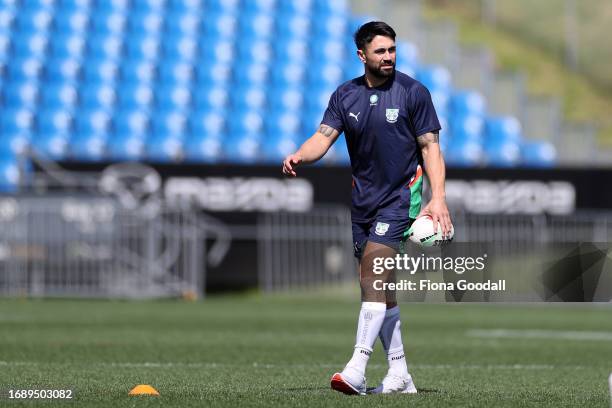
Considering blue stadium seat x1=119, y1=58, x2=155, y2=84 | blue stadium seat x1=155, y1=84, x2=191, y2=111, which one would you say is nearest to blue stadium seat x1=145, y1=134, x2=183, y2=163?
blue stadium seat x1=155, y1=84, x2=191, y2=111

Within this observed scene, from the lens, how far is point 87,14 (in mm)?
28469

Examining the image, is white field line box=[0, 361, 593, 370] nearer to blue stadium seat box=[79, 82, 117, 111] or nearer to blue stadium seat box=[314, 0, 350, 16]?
blue stadium seat box=[79, 82, 117, 111]

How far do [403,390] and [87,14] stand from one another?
22.3 meters

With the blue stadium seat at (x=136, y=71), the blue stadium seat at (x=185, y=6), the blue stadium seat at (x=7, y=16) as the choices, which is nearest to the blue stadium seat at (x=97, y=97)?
the blue stadium seat at (x=136, y=71)

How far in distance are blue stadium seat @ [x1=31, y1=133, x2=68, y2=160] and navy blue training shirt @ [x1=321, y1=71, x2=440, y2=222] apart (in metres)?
16.9

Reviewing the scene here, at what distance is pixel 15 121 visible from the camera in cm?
2528

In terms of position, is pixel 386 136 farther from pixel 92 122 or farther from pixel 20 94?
pixel 20 94

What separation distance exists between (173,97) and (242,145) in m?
2.17

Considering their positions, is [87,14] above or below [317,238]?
above

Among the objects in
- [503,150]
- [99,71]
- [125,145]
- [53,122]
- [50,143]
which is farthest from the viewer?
[99,71]

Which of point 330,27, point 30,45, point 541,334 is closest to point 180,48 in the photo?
point 30,45

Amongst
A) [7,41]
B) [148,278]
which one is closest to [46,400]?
[148,278]

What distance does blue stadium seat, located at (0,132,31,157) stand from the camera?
80.4 feet

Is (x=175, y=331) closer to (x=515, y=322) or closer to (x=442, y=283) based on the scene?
(x=515, y=322)
